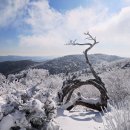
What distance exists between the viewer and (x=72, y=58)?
6905 inches

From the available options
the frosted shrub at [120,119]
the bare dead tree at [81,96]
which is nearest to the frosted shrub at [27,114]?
the frosted shrub at [120,119]

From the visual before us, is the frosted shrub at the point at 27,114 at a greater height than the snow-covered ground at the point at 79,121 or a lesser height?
greater

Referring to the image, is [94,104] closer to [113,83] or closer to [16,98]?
[16,98]

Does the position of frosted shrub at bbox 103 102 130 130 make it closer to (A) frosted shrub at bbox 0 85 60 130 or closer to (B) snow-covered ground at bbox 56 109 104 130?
(A) frosted shrub at bbox 0 85 60 130

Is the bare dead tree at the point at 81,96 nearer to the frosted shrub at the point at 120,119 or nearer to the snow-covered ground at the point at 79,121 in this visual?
the snow-covered ground at the point at 79,121

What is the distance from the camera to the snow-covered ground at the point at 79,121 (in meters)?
8.55

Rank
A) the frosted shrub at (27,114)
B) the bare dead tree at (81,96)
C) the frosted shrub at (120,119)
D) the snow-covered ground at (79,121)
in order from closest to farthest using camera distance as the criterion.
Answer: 1. the frosted shrub at (120,119)
2. the frosted shrub at (27,114)
3. the snow-covered ground at (79,121)
4. the bare dead tree at (81,96)

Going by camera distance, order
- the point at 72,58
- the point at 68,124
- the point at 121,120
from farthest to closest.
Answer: the point at 72,58 → the point at 68,124 → the point at 121,120

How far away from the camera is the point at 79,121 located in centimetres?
949

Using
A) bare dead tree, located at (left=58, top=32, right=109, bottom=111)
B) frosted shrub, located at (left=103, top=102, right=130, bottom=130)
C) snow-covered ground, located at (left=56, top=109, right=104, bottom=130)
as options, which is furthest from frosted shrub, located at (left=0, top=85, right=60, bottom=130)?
bare dead tree, located at (left=58, top=32, right=109, bottom=111)

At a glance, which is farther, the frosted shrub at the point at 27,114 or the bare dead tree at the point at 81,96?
the bare dead tree at the point at 81,96

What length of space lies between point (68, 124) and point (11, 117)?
2.94 meters

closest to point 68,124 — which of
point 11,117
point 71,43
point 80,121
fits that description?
point 80,121

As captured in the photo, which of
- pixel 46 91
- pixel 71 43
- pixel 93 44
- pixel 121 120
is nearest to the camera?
pixel 121 120
